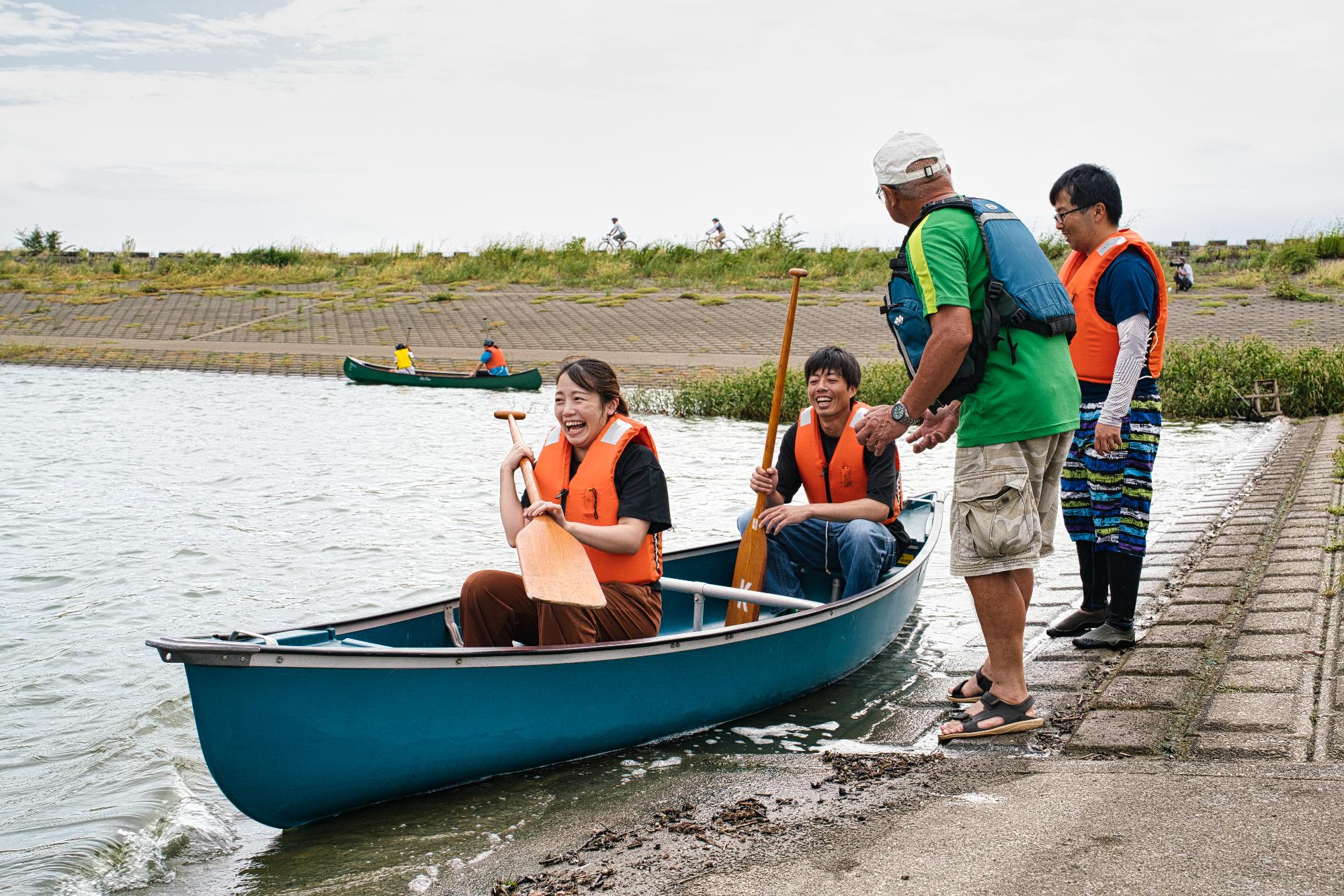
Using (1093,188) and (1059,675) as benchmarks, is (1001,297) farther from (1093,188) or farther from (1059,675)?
(1059,675)

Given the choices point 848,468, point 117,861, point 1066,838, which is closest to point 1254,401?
point 848,468

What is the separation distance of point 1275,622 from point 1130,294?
146 cm

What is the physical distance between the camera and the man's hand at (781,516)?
17.6 feet

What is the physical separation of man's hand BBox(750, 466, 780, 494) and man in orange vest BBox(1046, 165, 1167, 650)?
1.27m

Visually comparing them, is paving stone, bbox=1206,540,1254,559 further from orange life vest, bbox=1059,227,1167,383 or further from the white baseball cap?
the white baseball cap

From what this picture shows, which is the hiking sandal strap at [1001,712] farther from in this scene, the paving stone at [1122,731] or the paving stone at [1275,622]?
the paving stone at [1275,622]

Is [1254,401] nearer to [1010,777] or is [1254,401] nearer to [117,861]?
[1010,777]

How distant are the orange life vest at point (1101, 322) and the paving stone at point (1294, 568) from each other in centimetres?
148

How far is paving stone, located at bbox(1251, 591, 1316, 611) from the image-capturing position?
500cm

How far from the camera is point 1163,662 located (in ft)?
15.5

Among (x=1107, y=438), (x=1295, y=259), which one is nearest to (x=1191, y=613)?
(x=1107, y=438)

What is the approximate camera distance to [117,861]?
402 centimetres

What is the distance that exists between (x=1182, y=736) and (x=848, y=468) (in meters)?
2.15

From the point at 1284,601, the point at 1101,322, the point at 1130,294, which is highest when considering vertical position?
the point at 1130,294
